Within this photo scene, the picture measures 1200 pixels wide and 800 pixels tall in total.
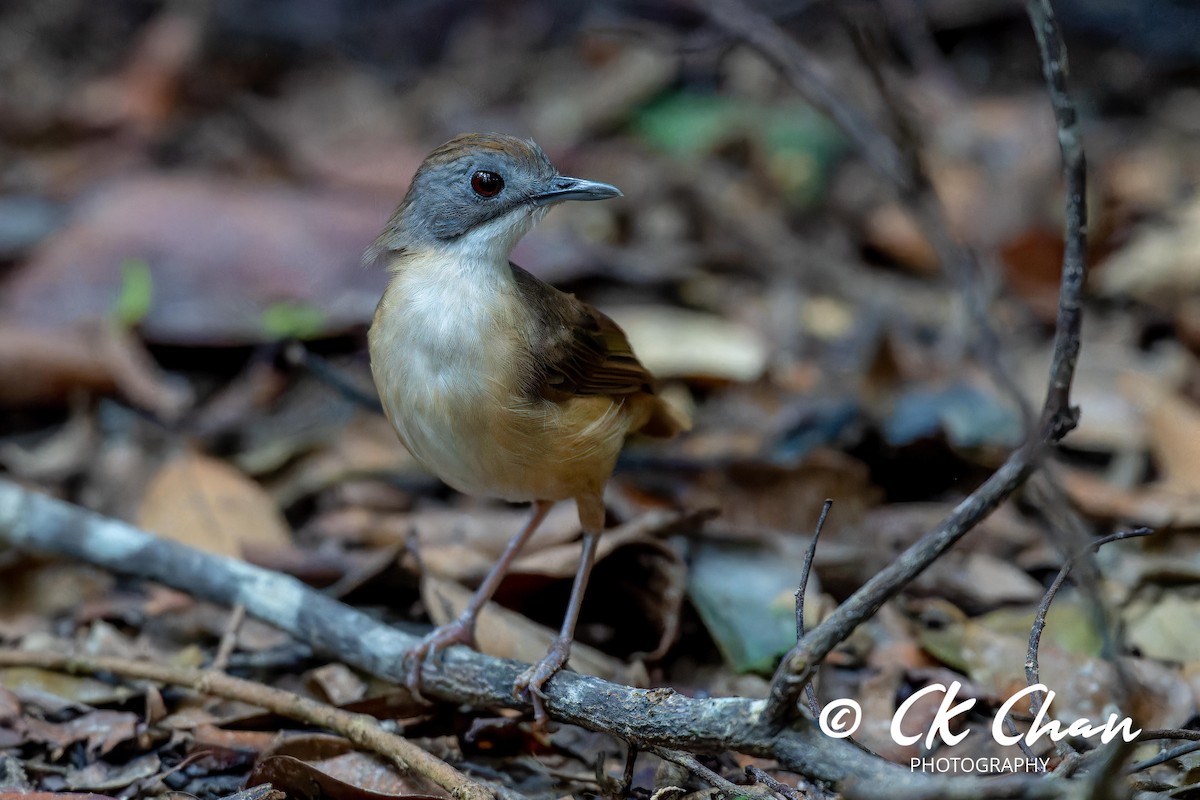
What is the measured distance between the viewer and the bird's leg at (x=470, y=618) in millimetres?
4051

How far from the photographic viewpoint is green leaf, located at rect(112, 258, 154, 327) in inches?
264

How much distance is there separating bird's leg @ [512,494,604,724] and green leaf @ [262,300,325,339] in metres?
2.73

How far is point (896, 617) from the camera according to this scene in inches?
187

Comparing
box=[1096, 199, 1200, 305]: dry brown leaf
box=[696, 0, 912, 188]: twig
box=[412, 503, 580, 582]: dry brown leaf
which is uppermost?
box=[696, 0, 912, 188]: twig

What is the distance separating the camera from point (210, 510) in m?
5.48

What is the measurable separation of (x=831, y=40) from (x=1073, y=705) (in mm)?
7813

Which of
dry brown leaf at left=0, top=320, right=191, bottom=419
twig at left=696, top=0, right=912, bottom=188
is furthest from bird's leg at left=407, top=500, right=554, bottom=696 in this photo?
dry brown leaf at left=0, top=320, right=191, bottom=419

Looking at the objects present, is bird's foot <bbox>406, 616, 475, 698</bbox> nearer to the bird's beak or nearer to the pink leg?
the pink leg

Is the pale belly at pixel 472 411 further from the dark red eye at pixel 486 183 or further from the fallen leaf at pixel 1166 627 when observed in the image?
the fallen leaf at pixel 1166 627

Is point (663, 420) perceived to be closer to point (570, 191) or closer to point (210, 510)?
point (570, 191)

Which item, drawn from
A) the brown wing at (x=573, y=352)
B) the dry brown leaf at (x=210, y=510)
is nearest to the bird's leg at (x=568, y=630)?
the brown wing at (x=573, y=352)

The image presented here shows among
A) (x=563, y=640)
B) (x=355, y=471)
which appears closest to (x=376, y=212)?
(x=355, y=471)

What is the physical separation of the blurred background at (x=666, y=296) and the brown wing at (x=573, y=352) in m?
0.68

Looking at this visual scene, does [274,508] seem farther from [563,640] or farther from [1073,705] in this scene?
[1073,705]
